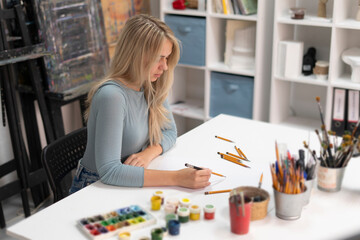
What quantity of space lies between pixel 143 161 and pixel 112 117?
0.77 feet

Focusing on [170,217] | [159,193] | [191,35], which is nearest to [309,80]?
[191,35]

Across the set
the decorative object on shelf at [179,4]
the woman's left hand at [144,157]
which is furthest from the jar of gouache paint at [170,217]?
the decorative object on shelf at [179,4]

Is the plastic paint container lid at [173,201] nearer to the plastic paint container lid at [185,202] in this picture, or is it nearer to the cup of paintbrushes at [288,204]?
the plastic paint container lid at [185,202]

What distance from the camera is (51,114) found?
3.08 m

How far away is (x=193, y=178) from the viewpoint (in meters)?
1.69

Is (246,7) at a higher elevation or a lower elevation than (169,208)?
higher

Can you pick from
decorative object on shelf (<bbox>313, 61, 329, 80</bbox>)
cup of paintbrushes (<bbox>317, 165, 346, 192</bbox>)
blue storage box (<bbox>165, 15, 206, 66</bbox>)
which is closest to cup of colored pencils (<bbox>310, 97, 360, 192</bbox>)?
cup of paintbrushes (<bbox>317, 165, 346, 192</bbox>)

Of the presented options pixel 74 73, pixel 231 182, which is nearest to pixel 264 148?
pixel 231 182

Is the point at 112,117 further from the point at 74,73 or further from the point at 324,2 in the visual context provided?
the point at 324,2

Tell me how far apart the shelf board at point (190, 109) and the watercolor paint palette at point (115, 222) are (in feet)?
6.92

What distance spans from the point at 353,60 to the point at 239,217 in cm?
183

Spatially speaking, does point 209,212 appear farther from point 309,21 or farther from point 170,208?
point 309,21

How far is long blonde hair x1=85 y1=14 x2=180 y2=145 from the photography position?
6.07ft

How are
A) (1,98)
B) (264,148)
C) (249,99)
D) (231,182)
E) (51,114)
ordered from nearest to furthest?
(231,182)
(264,148)
(1,98)
(51,114)
(249,99)
